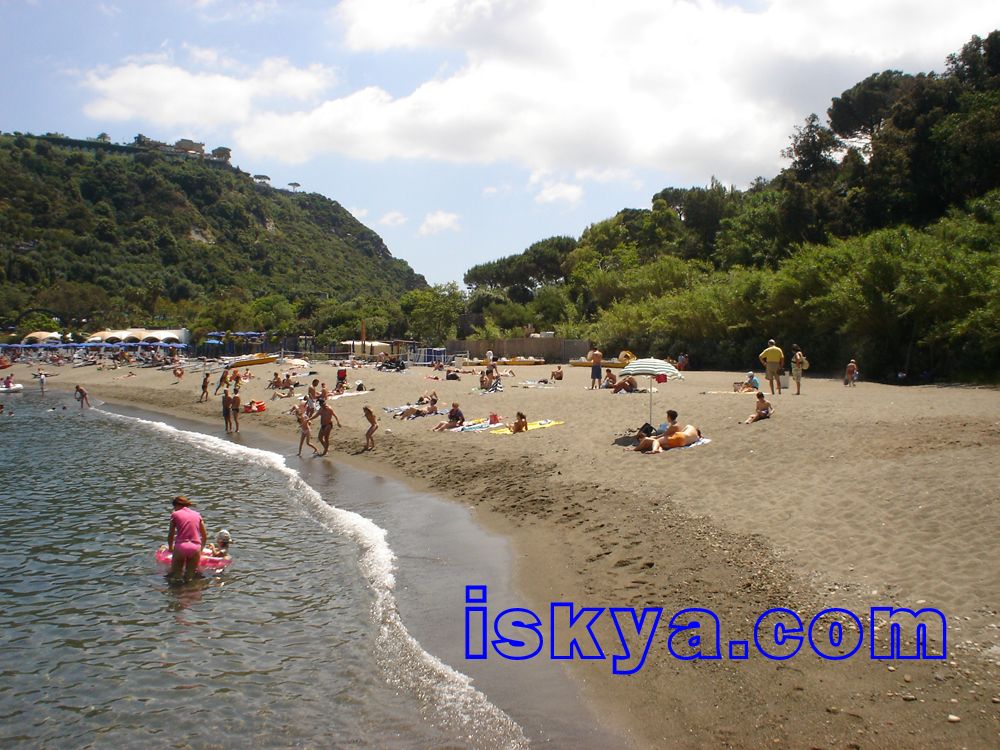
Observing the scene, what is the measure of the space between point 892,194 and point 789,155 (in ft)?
45.4

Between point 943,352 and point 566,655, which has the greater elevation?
point 943,352

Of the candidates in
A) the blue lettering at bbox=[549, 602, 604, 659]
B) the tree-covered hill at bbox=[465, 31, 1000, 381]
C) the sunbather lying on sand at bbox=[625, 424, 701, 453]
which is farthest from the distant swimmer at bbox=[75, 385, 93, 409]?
the blue lettering at bbox=[549, 602, 604, 659]

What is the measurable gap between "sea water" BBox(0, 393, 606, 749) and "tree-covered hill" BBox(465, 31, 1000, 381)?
18.9 meters

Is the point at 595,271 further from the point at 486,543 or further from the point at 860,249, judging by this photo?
the point at 486,543

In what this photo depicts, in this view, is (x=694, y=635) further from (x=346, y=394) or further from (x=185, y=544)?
(x=346, y=394)

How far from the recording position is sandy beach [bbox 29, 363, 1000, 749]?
4418 mm

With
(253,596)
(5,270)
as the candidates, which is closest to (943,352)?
(253,596)

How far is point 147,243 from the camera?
Answer: 364 feet

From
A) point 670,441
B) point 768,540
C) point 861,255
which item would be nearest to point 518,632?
point 768,540

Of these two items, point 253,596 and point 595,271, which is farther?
point 595,271

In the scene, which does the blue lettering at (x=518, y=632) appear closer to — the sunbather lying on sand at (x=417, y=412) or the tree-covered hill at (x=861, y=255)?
the sunbather lying on sand at (x=417, y=412)

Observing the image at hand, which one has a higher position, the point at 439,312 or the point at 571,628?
the point at 439,312

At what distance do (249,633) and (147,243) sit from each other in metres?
123

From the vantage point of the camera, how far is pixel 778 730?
423 cm
